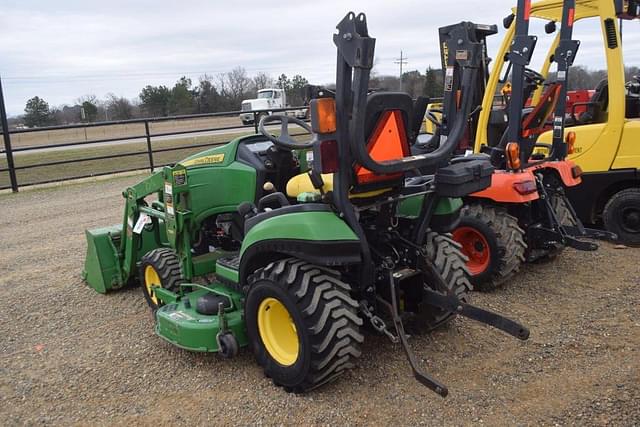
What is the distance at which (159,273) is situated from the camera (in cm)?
425

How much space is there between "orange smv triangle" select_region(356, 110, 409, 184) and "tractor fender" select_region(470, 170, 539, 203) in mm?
1699

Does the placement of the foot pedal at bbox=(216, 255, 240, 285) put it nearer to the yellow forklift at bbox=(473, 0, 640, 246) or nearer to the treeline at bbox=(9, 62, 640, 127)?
the yellow forklift at bbox=(473, 0, 640, 246)

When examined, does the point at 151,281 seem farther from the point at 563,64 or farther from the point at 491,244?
the point at 563,64

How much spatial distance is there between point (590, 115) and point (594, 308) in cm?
275

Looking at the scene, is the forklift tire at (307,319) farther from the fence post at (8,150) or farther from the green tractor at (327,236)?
the fence post at (8,150)

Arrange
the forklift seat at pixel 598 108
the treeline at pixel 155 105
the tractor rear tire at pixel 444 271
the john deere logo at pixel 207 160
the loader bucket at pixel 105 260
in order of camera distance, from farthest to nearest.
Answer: the treeline at pixel 155 105 < the forklift seat at pixel 598 108 < the loader bucket at pixel 105 260 < the john deere logo at pixel 207 160 < the tractor rear tire at pixel 444 271

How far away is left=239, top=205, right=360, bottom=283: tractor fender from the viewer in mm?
2863

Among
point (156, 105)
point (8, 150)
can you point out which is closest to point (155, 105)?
point (156, 105)

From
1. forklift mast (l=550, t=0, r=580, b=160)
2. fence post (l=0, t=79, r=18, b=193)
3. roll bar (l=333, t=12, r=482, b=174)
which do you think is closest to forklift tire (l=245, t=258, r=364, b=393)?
roll bar (l=333, t=12, r=482, b=174)

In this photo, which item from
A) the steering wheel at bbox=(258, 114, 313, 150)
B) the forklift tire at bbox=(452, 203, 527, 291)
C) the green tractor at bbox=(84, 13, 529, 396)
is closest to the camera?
the green tractor at bbox=(84, 13, 529, 396)

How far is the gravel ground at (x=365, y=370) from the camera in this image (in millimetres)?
2953

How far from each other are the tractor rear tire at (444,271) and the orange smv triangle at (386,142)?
30.9 inches

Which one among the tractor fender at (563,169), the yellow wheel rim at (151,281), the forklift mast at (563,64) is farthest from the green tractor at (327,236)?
the forklift mast at (563,64)

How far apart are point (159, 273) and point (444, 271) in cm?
210
